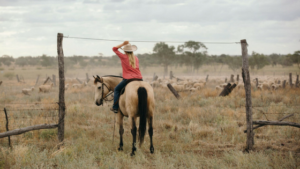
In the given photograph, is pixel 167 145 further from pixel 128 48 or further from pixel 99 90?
pixel 128 48

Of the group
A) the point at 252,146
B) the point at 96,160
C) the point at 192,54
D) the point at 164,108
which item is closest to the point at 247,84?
the point at 252,146

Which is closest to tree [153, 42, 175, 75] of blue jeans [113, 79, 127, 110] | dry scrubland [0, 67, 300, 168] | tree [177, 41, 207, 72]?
tree [177, 41, 207, 72]

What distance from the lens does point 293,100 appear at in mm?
12977

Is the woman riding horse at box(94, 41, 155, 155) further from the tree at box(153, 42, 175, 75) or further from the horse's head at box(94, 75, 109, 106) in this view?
the tree at box(153, 42, 175, 75)

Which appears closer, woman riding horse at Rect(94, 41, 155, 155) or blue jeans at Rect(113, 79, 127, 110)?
woman riding horse at Rect(94, 41, 155, 155)

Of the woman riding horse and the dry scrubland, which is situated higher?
the woman riding horse

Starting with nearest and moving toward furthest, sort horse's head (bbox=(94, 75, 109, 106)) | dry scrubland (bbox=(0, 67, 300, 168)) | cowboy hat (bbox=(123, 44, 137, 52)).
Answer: dry scrubland (bbox=(0, 67, 300, 168)) < cowboy hat (bbox=(123, 44, 137, 52)) < horse's head (bbox=(94, 75, 109, 106))

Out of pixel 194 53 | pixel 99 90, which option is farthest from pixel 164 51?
pixel 99 90

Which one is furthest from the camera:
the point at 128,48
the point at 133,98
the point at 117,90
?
the point at 117,90

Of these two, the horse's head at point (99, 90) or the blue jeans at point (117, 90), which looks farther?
the horse's head at point (99, 90)

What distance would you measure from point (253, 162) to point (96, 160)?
12.4 feet

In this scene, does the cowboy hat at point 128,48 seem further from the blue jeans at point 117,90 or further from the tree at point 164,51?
the tree at point 164,51

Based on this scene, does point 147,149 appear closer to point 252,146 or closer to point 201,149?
point 201,149

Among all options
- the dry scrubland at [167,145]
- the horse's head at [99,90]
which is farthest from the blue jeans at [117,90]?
the dry scrubland at [167,145]
